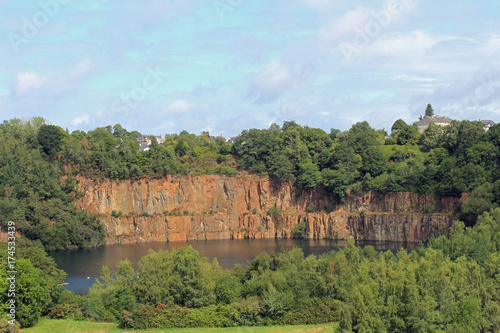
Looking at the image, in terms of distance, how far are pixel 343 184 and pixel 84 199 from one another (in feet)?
139

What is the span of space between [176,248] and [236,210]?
72.8 ft

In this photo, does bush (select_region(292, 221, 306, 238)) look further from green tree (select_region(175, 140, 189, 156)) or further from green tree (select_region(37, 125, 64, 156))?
green tree (select_region(37, 125, 64, 156))

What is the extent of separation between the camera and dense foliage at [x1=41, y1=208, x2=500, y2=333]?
1598 inches

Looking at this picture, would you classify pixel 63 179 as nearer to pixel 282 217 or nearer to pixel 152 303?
pixel 282 217

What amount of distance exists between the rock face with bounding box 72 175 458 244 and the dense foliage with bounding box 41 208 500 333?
4473 centimetres

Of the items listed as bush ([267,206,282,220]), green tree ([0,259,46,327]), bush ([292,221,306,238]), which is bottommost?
green tree ([0,259,46,327])

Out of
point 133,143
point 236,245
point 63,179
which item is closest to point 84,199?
point 63,179

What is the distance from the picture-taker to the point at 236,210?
368ft

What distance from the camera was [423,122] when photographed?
13950 cm

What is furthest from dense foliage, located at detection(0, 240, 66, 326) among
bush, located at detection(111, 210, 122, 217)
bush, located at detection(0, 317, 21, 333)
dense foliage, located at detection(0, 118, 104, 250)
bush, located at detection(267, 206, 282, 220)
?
bush, located at detection(267, 206, 282, 220)

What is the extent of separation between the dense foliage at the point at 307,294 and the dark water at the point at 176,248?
15.4m

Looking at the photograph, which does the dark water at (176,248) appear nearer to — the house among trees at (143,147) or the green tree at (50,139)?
the green tree at (50,139)

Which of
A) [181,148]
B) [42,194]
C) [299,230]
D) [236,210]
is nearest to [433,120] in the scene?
[299,230]

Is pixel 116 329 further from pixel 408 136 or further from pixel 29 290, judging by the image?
pixel 408 136
